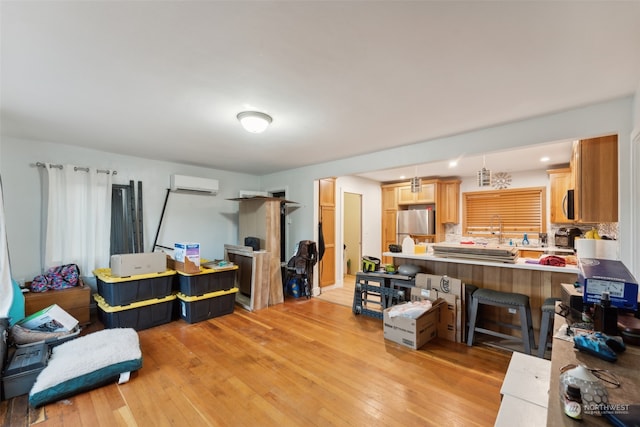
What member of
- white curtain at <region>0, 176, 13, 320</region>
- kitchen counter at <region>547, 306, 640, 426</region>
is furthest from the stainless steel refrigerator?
white curtain at <region>0, 176, 13, 320</region>

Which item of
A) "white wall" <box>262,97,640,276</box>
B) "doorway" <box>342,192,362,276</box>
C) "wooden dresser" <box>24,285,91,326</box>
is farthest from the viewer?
"doorway" <box>342,192,362,276</box>

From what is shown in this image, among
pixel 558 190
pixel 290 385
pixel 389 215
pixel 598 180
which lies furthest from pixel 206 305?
pixel 558 190

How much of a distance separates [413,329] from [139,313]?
11.0 ft

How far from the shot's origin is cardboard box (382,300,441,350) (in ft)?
9.30

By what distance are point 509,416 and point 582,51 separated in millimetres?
2128

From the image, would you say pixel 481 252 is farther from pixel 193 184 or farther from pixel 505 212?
pixel 193 184

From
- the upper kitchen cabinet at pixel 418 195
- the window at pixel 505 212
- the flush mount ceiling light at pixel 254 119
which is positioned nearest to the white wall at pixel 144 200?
the flush mount ceiling light at pixel 254 119

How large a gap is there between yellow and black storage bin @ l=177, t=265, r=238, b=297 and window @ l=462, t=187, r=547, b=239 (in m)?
5.23

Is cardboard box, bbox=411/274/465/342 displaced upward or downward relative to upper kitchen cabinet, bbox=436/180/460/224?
downward

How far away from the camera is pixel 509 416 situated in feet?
3.96

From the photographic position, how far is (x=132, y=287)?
10.9 ft

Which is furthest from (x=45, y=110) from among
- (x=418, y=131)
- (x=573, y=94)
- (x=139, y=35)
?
(x=573, y=94)

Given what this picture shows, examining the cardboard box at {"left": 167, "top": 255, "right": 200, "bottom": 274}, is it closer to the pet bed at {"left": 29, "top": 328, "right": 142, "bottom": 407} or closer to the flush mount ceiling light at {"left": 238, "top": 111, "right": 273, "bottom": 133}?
the pet bed at {"left": 29, "top": 328, "right": 142, "bottom": 407}

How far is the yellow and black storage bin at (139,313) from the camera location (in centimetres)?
322
